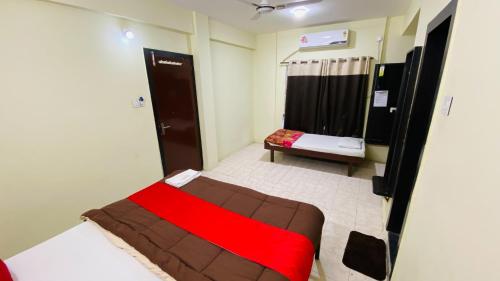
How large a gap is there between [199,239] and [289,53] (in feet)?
13.4

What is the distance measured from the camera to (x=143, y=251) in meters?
1.23

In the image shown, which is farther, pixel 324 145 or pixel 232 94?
pixel 232 94

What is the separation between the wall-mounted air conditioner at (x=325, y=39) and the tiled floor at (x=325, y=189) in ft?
7.40

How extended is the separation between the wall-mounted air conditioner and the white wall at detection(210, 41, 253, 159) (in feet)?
4.41

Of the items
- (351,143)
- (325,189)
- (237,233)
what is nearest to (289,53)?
(351,143)

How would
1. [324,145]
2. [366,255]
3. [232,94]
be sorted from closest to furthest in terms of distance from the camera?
[366,255]
[324,145]
[232,94]

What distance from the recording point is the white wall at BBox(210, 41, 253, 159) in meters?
3.82

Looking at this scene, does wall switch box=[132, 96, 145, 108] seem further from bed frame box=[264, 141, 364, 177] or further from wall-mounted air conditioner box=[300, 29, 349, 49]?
wall-mounted air conditioner box=[300, 29, 349, 49]

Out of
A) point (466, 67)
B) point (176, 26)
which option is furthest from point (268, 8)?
point (466, 67)

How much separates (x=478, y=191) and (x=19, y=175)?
294 cm

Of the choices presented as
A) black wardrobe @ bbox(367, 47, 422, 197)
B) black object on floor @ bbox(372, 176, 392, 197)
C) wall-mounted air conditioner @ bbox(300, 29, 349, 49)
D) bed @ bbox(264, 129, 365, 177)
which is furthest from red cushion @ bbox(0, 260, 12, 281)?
wall-mounted air conditioner @ bbox(300, 29, 349, 49)

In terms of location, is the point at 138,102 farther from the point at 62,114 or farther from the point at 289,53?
the point at 289,53

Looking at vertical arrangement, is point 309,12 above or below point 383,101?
above

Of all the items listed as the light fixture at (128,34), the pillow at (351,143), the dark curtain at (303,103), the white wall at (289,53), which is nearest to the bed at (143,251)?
the light fixture at (128,34)
